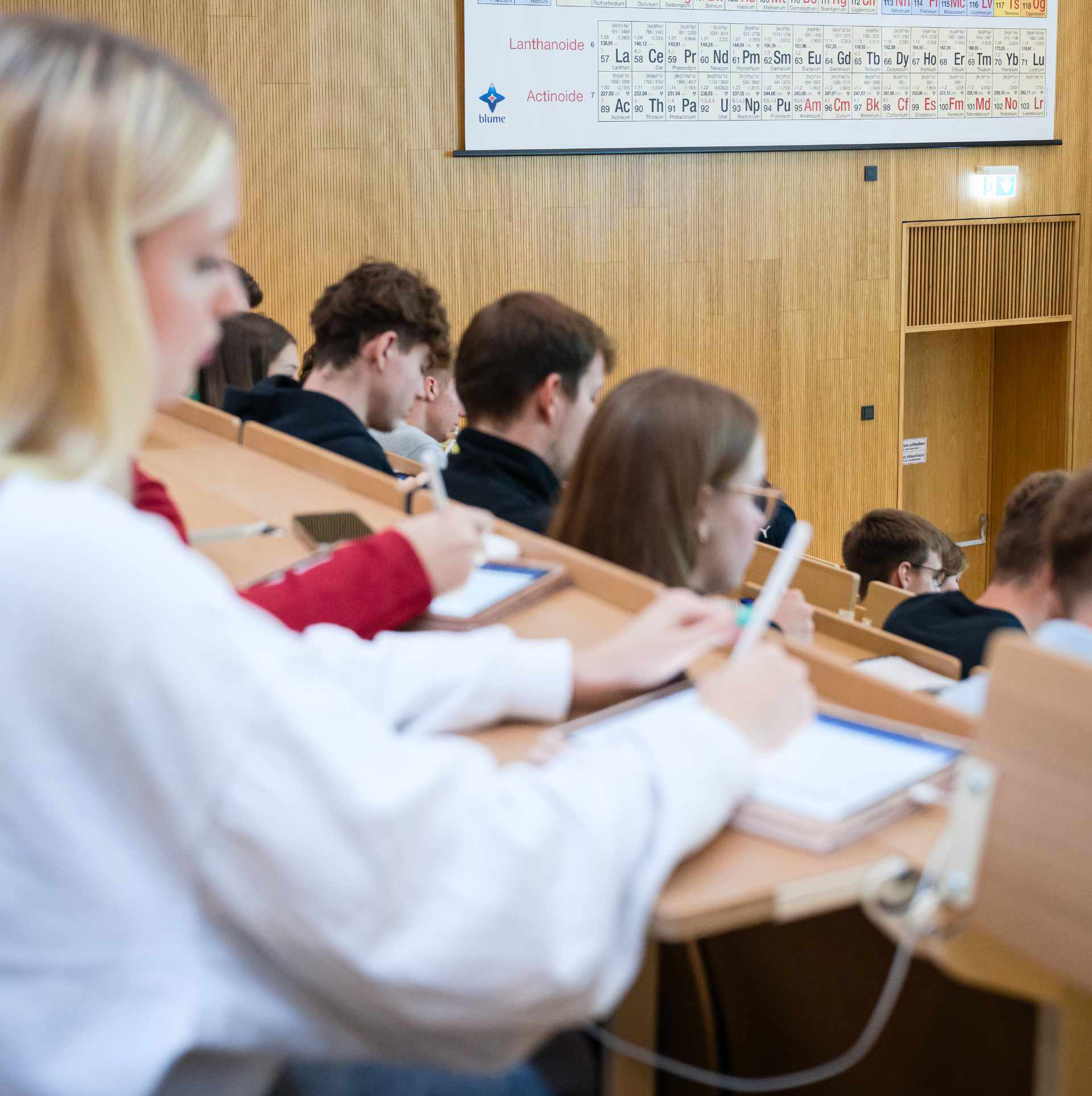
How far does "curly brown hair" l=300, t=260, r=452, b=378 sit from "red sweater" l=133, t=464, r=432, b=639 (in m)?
1.69

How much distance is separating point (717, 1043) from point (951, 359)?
21.6 feet

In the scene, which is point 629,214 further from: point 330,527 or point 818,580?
point 330,527

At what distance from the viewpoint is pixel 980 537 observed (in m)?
7.90

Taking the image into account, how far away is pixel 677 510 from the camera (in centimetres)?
188

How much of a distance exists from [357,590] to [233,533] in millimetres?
501

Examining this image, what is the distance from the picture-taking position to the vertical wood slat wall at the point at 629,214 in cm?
530

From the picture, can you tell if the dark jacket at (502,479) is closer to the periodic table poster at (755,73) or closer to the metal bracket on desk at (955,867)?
the metal bracket on desk at (955,867)

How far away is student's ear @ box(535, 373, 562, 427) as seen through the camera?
273cm

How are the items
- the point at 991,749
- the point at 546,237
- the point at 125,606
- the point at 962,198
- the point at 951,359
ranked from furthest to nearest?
the point at 951,359, the point at 962,198, the point at 546,237, the point at 991,749, the point at 125,606

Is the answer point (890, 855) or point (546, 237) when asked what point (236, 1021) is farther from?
point (546, 237)

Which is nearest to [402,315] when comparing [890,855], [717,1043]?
A: [717,1043]

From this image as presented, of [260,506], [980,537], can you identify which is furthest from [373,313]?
[980,537]

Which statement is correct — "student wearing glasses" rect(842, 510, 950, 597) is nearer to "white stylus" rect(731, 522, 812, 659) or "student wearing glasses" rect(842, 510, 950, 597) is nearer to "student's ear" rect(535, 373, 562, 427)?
"student's ear" rect(535, 373, 562, 427)

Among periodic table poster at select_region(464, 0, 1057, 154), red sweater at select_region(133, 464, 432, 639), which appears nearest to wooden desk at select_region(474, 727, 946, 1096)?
red sweater at select_region(133, 464, 432, 639)
